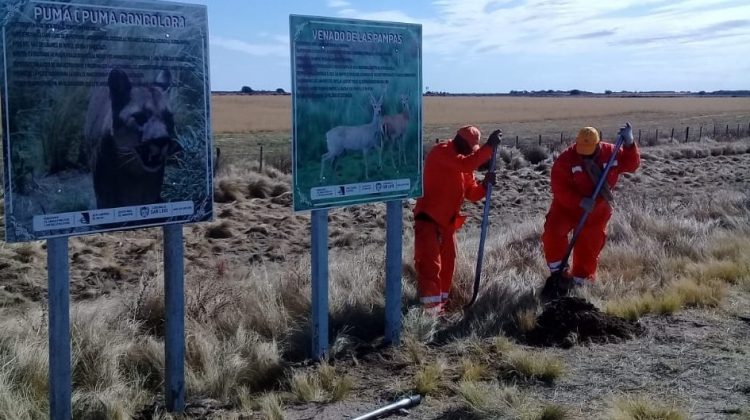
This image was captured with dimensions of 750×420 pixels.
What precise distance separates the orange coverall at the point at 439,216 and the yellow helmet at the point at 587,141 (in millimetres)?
1451

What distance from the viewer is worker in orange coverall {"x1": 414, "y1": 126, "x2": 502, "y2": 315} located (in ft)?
25.4

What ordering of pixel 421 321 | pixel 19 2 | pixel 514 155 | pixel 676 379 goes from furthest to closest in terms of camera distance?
1. pixel 514 155
2. pixel 421 321
3. pixel 676 379
4. pixel 19 2

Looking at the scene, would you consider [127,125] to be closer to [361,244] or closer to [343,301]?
[343,301]

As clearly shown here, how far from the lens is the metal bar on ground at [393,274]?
6.66 meters

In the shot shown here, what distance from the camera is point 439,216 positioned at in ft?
26.0

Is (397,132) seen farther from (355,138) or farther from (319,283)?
(319,283)

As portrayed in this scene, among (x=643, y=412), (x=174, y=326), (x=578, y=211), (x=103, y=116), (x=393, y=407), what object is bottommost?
(x=393, y=407)

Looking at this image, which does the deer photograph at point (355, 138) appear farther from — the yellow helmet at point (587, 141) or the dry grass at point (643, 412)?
the yellow helmet at point (587, 141)

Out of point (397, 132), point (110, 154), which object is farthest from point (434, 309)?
point (110, 154)

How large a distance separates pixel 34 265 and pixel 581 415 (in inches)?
335

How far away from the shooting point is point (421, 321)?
683 centimetres

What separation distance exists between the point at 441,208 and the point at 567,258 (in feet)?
5.09

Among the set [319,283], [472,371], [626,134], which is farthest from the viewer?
[626,134]

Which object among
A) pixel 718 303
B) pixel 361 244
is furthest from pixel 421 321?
pixel 361 244
